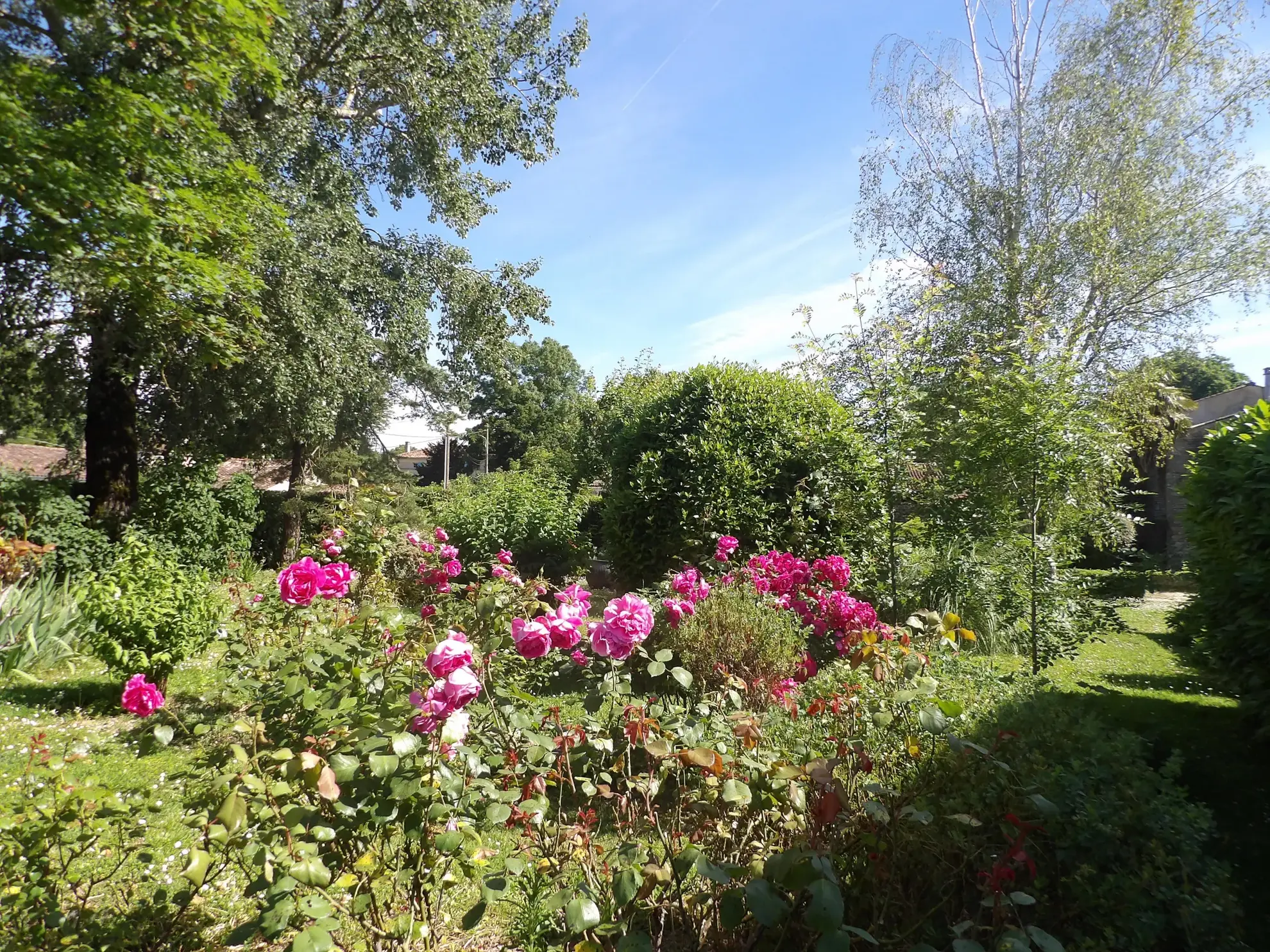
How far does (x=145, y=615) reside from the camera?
4672 millimetres

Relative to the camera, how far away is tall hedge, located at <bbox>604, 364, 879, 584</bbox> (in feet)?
19.4

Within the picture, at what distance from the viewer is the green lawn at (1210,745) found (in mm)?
2189

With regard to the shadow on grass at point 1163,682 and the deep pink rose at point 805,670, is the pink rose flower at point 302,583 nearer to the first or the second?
the deep pink rose at point 805,670

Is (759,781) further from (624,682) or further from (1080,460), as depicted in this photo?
(1080,460)

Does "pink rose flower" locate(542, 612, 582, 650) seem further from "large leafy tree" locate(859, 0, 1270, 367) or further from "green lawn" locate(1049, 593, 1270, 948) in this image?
"large leafy tree" locate(859, 0, 1270, 367)

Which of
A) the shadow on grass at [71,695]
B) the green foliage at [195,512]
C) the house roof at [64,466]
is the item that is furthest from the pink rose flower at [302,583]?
the house roof at [64,466]

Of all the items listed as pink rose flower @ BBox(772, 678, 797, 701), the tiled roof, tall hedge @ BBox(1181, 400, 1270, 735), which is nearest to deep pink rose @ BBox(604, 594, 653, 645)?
pink rose flower @ BBox(772, 678, 797, 701)

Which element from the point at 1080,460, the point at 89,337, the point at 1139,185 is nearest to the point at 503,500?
the point at 89,337

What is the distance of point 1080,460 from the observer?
4.85 m

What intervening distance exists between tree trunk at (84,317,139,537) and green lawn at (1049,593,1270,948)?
1033 cm

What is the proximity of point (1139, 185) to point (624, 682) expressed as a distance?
14.2 m

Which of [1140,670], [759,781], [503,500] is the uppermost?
[503,500]

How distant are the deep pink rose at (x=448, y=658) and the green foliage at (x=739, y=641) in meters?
2.76

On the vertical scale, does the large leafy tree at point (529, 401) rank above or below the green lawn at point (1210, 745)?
above
